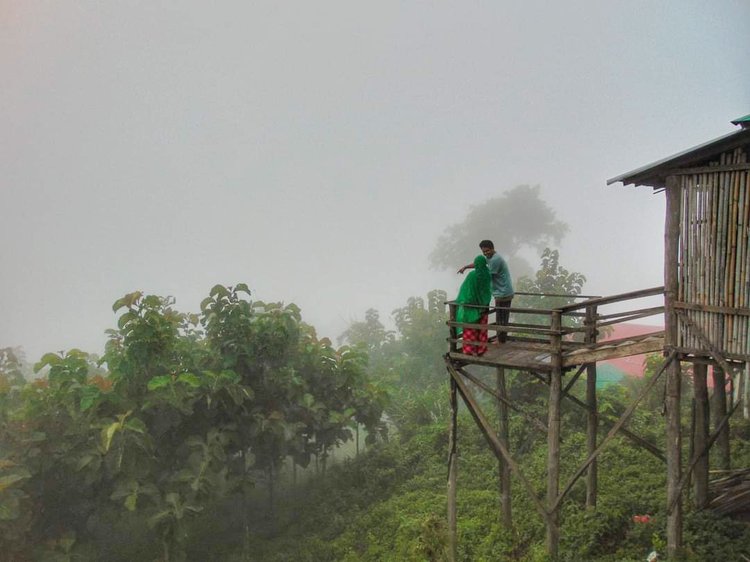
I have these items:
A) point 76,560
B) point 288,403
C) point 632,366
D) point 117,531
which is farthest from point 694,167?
point 632,366

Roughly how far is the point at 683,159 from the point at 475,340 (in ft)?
11.6

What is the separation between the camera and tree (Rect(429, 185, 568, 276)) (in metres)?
54.2

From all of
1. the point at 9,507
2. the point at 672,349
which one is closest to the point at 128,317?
the point at 9,507

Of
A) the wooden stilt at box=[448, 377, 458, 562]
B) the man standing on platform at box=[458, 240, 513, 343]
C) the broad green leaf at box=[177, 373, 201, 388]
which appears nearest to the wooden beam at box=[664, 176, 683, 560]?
the man standing on platform at box=[458, 240, 513, 343]

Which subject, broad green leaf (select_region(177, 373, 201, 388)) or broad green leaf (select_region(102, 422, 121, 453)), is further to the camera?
broad green leaf (select_region(177, 373, 201, 388))

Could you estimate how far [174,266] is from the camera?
108 m

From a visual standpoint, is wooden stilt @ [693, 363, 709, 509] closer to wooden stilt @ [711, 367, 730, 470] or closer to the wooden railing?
wooden stilt @ [711, 367, 730, 470]

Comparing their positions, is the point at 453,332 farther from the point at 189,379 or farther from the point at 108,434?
the point at 108,434

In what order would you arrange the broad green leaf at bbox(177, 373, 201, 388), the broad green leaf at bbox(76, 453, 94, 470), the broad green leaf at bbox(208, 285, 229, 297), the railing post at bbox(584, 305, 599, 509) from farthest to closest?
1. the broad green leaf at bbox(208, 285, 229, 297)
2. the broad green leaf at bbox(177, 373, 201, 388)
3. the broad green leaf at bbox(76, 453, 94, 470)
4. the railing post at bbox(584, 305, 599, 509)

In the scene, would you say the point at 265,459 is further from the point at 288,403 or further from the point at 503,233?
the point at 503,233

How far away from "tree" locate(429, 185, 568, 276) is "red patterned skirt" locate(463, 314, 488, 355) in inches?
1781

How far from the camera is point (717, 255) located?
22.1 ft

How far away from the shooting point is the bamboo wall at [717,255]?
6.49 m

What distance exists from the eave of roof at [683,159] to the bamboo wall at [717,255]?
6.1 inches
